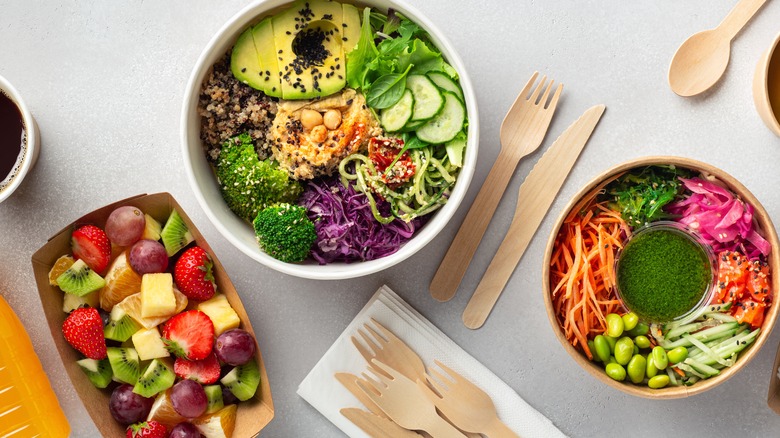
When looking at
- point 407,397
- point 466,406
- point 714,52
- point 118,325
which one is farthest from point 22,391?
point 714,52

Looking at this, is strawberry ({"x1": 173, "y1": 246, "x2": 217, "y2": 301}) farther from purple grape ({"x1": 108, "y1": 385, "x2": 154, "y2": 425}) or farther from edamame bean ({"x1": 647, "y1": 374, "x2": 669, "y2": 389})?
edamame bean ({"x1": 647, "y1": 374, "x2": 669, "y2": 389})

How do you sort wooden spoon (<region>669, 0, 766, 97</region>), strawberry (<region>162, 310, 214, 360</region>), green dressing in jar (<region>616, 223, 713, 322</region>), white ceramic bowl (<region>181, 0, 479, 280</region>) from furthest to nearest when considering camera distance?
wooden spoon (<region>669, 0, 766, 97</region>) < green dressing in jar (<region>616, 223, 713, 322</region>) < strawberry (<region>162, 310, 214, 360</region>) < white ceramic bowl (<region>181, 0, 479, 280</region>)

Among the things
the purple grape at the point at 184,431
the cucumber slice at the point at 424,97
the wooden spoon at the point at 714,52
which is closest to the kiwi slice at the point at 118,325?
the purple grape at the point at 184,431

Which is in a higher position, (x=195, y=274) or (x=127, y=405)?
(x=195, y=274)

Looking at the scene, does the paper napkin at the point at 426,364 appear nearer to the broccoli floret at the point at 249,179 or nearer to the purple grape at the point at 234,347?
the purple grape at the point at 234,347

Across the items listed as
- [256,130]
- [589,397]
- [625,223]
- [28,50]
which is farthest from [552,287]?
[28,50]

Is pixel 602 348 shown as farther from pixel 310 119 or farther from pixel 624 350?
pixel 310 119

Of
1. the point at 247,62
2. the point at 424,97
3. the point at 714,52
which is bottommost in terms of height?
the point at 247,62

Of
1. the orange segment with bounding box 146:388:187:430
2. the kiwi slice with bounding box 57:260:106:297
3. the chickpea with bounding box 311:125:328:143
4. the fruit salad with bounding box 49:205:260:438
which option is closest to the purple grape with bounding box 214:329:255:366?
the fruit salad with bounding box 49:205:260:438
